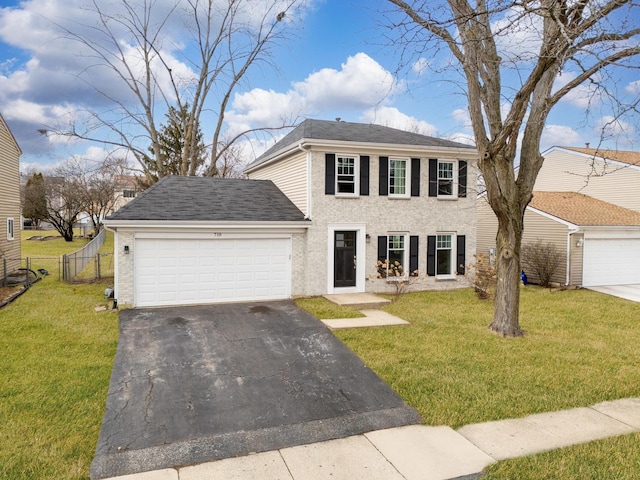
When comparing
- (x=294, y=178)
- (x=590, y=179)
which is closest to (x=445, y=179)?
(x=294, y=178)

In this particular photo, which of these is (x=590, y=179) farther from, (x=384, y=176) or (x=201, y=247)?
(x=201, y=247)

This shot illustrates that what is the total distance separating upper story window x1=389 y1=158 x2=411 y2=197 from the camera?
14.8m

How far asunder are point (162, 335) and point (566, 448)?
793 centimetres

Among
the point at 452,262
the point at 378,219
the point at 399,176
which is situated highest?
the point at 399,176

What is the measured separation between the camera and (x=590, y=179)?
70.0 ft

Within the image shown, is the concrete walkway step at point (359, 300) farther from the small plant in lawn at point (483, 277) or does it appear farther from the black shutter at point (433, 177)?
the black shutter at point (433, 177)

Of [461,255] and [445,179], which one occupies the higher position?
[445,179]

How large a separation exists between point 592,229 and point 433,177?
24.1 feet

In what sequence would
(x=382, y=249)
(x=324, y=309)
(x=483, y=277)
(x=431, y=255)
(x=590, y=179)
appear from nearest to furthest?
1. (x=324, y=309)
2. (x=483, y=277)
3. (x=382, y=249)
4. (x=431, y=255)
5. (x=590, y=179)

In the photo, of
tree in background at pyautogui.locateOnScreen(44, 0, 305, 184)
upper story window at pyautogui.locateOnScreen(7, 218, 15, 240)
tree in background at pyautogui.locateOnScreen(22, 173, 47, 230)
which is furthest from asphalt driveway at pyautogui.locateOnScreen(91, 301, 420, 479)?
tree in background at pyautogui.locateOnScreen(22, 173, 47, 230)

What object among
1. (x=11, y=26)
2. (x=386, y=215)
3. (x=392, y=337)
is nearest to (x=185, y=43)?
(x=11, y=26)

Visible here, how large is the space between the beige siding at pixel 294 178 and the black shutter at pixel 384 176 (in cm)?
264

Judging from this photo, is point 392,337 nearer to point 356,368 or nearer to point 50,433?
point 356,368

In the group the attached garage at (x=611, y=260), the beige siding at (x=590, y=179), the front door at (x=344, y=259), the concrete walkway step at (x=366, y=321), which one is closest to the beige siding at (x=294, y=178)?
the front door at (x=344, y=259)
